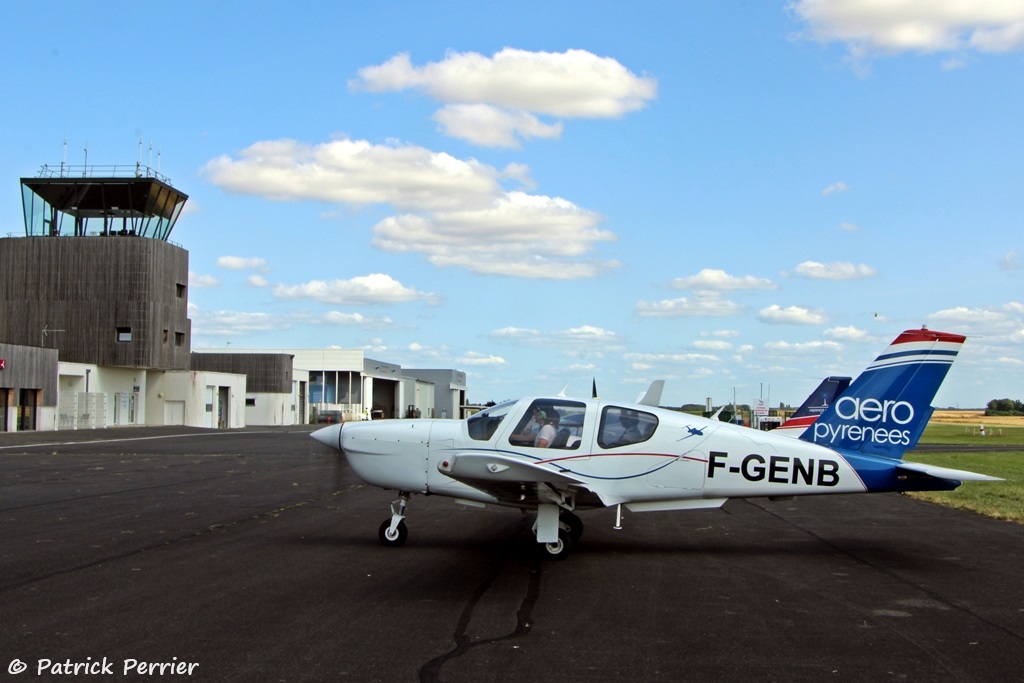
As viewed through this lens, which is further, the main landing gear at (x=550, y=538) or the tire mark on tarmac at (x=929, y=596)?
the main landing gear at (x=550, y=538)

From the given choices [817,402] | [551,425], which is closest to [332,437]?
[551,425]

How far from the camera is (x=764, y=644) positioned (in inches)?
270

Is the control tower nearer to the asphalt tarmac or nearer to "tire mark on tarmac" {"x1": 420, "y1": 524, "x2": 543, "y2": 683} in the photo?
the asphalt tarmac

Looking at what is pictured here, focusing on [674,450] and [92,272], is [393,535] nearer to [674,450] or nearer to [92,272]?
Answer: [674,450]

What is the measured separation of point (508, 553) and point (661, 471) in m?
2.08

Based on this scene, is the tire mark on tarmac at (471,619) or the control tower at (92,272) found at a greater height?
the control tower at (92,272)

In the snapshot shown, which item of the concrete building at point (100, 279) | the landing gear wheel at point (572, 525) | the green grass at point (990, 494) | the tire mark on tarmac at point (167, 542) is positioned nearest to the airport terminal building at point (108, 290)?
the concrete building at point (100, 279)

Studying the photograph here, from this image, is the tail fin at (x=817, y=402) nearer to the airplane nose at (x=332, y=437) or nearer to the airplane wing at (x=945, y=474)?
the airplane wing at (x=945, y=474)

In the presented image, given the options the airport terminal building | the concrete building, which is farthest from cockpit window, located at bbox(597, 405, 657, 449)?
the concrete building

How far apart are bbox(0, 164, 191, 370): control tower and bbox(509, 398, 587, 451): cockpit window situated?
54266 millimetres

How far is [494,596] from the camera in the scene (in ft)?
28.1

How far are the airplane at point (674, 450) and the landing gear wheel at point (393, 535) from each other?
0.01 m

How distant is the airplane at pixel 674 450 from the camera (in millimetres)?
10992

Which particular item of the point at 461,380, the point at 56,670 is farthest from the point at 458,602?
the point at 461,380
